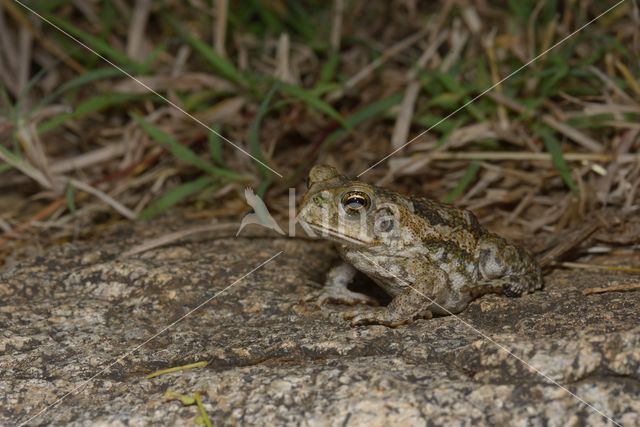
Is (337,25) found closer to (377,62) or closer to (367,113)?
(377,62)

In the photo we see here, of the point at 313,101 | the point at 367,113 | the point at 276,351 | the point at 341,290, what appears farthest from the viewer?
the point at 367,113

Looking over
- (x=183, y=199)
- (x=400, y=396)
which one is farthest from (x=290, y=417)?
(x=183, y=199)

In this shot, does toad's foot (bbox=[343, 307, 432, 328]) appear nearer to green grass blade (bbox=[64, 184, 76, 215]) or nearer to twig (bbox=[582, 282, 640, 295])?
twig (bbox=[582, 282, 640, 295])

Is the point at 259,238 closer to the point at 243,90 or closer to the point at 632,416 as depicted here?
the point at 243,90

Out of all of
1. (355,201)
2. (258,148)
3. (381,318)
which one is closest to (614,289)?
(381,318)

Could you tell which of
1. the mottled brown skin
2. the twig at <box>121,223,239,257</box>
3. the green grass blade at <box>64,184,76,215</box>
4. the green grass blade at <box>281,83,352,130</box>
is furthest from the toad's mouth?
the green grass blade at <box>64,184,76,215</box>

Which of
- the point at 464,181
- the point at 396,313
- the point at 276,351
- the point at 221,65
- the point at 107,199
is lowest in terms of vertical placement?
the point at 276,351
